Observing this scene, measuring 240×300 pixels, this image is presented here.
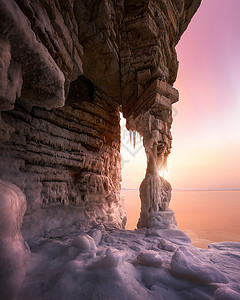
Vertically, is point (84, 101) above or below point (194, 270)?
above

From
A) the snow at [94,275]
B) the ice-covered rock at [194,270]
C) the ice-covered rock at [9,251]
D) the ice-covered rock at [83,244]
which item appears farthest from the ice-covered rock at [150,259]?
the ice-covered rock at [9,251]

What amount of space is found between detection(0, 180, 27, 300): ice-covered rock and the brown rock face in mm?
798

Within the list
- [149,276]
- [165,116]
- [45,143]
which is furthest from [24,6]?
[165,116]

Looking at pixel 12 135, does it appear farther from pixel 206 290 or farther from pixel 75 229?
pixel 206 290

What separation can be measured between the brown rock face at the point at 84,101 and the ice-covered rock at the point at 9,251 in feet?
2.62

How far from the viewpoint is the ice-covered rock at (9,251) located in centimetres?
87

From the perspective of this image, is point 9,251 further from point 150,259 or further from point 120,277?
point 150,259

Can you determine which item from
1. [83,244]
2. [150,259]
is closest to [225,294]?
[150,259]

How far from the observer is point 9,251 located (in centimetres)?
93

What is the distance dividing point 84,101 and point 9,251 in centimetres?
392

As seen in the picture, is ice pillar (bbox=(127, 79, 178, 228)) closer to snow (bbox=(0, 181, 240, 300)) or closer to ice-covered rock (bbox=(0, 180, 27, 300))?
snow (bbox=(0, 181, 240, 300))

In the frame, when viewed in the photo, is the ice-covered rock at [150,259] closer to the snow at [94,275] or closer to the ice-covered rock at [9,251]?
the snow at [94,275]

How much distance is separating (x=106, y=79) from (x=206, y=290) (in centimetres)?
500

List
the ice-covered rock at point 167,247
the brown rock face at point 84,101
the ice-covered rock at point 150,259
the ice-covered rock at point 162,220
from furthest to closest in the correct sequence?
1. the ice-covered rock at point 162,220
2. the ice-covered rock at point 167,247
3. the brown rock face at point 84,101
4. the ice-covered rock at point 150,259
